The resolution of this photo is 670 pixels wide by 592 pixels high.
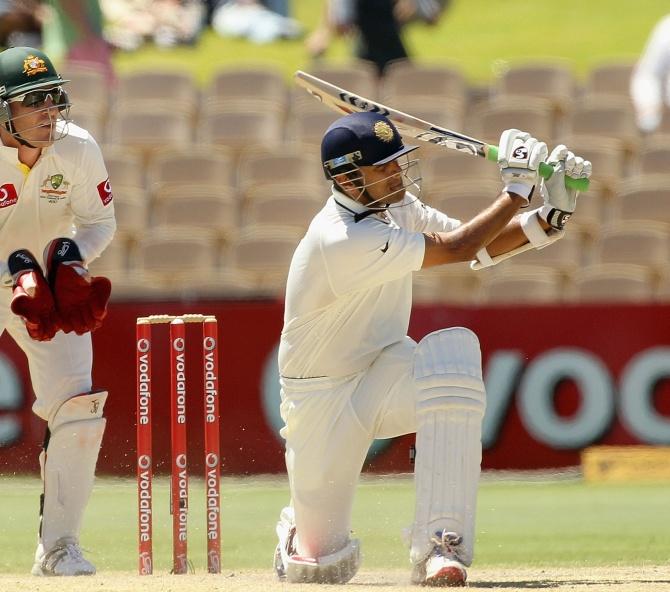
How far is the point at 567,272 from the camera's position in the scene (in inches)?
363

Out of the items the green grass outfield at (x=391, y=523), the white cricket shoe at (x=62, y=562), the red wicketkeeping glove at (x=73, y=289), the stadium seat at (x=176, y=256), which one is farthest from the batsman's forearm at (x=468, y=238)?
the stadium seat at (x=176, y=256)

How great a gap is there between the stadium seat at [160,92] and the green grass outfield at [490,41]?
256 cm

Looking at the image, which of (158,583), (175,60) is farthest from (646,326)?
(175,60)

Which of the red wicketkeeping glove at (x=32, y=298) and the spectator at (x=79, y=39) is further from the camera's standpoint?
the spectator at (x=79, y=39)

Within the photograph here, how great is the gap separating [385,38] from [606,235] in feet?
9.88

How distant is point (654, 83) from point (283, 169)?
2.53 meters

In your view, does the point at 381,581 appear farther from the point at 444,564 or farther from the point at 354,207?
the point at 354,207

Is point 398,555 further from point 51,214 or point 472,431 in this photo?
point 51,214

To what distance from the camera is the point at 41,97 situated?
476cm

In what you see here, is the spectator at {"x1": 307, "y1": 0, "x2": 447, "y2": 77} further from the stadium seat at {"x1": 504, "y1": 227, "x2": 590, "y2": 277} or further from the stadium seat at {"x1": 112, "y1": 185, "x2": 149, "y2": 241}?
the stadium seat at {"x1": 504, "y1": 227, "x2": 590, "y2": 277}

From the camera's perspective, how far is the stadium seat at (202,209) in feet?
32.2

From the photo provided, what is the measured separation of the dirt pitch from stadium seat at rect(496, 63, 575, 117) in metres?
6.04

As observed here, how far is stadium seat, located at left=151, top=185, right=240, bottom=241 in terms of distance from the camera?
982cm

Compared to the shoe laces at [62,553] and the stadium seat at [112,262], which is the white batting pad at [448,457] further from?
the stadium seat at [112,262]
